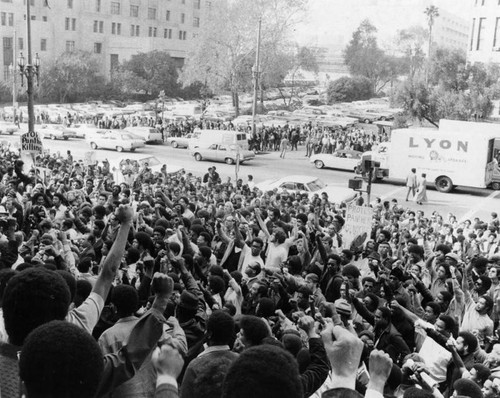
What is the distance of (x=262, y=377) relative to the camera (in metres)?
2.66

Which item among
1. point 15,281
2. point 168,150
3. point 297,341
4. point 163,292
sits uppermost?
point 15,281

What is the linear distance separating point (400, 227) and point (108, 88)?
6040 centimetres

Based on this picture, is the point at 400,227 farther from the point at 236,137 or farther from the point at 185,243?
the point at 236,137

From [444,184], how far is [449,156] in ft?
3.98

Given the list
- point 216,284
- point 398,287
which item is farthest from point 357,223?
point 216,284

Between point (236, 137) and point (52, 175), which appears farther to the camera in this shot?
point (236, 137)

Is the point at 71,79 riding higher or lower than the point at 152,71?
lower

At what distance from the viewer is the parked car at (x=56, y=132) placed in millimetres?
43938

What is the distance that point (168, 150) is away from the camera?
40.9 m

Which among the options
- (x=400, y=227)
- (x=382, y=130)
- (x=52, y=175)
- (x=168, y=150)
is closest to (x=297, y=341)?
(x=400, y=227)

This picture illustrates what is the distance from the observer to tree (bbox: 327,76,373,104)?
3292 inches

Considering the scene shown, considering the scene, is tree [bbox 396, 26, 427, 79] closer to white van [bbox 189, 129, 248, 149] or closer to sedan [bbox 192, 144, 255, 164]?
white van [bbox 189, 129, 248, 149]

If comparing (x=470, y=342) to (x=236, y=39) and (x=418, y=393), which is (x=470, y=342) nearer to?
(x=418, y=393)

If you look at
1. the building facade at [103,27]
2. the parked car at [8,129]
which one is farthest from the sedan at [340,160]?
the building facade at [103,27]
